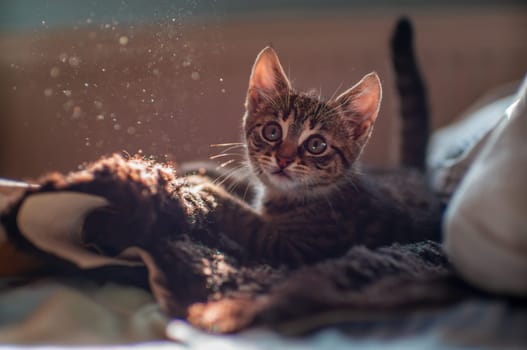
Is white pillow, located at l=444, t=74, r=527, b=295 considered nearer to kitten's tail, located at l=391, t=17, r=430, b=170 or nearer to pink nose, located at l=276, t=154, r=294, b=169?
pink nose, located at l=276, t=154, r=294, b=169

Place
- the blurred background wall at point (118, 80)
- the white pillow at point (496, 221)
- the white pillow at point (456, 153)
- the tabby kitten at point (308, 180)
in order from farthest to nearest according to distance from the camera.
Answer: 1. the white pillow at point (456, 153)
2. the tabby kitten at point (308, 180)
3. the blurred background wall at point (118, 80)
4. the white pillow at point (496, 221)

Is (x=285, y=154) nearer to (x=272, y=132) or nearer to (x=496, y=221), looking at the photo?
(x=272, y=132)

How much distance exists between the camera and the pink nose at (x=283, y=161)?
0.84 meters

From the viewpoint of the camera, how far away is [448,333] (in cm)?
49

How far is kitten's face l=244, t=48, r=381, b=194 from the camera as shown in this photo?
83cm

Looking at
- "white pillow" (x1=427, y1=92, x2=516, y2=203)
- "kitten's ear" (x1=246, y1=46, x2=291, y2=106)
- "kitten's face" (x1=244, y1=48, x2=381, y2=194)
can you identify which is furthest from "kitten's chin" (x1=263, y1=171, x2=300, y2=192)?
"white pillow" (x1=427, y1=92, x2=516, y2=203)

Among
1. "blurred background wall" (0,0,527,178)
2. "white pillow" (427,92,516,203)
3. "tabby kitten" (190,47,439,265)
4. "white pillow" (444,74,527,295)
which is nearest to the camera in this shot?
"white pillow" (444,74,527,295)

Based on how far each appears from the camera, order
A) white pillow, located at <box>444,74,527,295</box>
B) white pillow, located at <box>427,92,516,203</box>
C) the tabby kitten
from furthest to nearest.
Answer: white pillow, located at <box>427,92,516,203</box>, the tabby kitten, white pillow, located at <box>444,74,527,295</box>

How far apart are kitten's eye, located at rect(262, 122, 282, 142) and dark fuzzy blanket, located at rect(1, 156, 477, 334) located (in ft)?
0.59

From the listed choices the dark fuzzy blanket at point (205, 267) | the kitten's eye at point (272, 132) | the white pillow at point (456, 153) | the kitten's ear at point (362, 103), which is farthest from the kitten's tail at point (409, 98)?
the dark fuzzy blanket at point (205, 267)

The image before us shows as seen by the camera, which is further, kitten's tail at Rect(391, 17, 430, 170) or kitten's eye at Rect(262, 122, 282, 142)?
kitten's tail at Rect(391, 17, 430, 170)

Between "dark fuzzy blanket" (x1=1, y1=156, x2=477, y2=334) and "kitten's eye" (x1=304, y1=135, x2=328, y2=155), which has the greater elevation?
"kitten's eye" (x1=304, y1=135, x2=328, y2=155)

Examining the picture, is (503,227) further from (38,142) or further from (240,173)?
(38,142)

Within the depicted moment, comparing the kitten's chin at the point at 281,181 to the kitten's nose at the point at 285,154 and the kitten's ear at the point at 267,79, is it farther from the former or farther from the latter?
the kitten's ear at the point at 267,79
